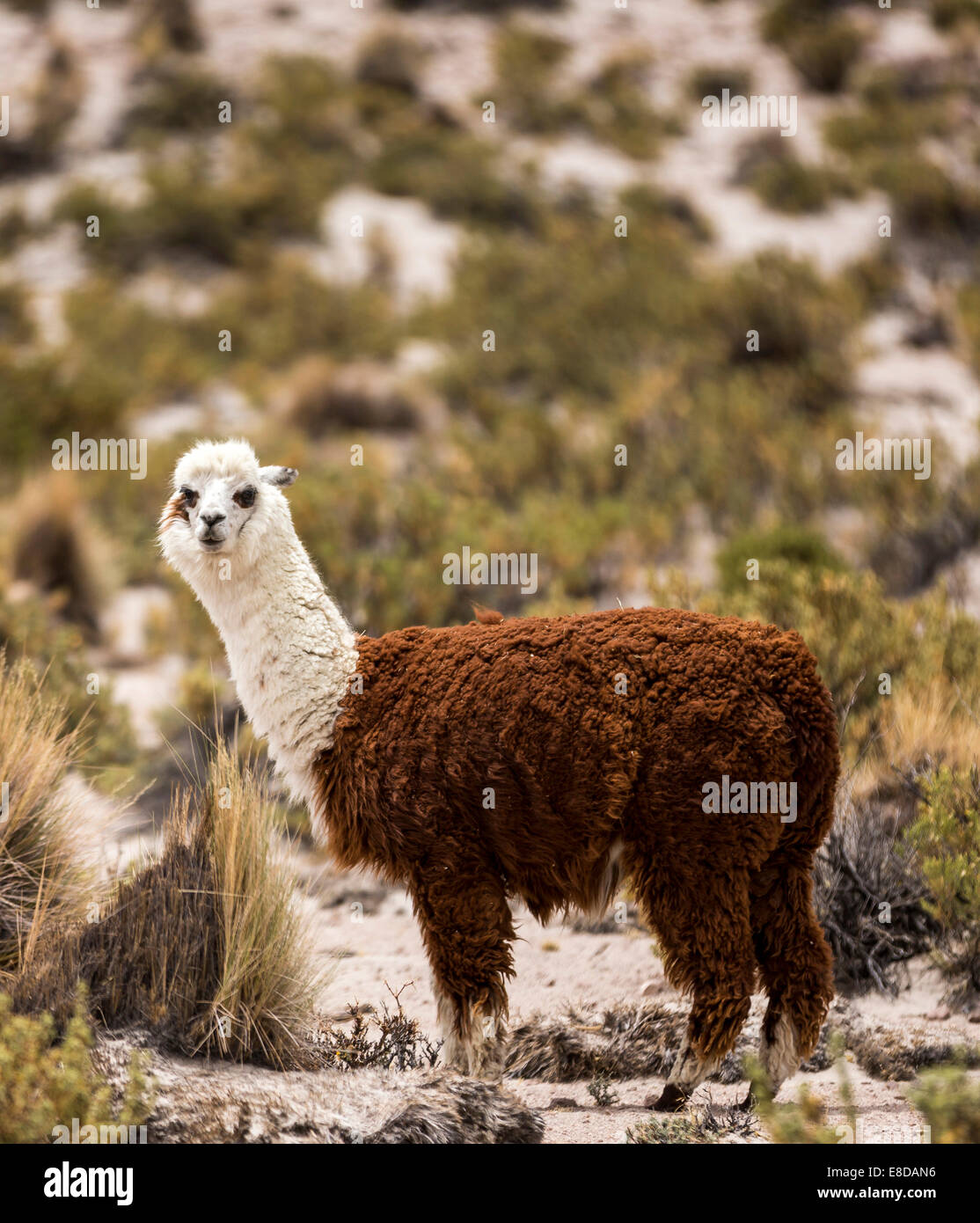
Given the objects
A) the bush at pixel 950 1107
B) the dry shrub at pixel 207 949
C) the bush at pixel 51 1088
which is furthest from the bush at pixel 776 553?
the bush at pixel 51 1088

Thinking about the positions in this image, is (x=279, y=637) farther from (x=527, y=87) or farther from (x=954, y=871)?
(x=527, y=87)

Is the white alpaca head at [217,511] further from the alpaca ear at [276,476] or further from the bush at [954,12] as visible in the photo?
the bush at [954,12]

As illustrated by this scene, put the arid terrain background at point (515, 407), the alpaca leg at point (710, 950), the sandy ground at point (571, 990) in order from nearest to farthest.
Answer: the alpaca leg at point (710, 950), the sandy ground at point (571, 990), the arid terrain background at point (515, 407)

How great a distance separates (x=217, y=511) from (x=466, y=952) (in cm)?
166

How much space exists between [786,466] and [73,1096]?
9538 mm

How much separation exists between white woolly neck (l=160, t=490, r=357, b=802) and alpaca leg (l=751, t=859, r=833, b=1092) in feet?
4.99

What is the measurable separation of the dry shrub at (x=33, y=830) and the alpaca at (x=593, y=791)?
1123 millimetres

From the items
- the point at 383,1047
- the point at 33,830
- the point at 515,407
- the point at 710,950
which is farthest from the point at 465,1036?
the point at 515,407

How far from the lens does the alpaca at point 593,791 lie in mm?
4000

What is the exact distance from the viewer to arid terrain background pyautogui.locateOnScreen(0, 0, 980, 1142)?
4.81m

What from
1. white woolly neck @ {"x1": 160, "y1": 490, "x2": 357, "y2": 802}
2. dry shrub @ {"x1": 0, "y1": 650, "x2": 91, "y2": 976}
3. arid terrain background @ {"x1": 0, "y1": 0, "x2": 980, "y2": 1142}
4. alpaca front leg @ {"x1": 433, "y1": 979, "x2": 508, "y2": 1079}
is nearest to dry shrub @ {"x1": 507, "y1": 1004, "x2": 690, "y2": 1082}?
arid terrain background @ {"x1": 0, "y1": 0, "x2": 980, "y2": 1142}

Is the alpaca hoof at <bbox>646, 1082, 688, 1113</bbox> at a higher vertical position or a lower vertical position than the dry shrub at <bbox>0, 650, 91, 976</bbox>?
lower

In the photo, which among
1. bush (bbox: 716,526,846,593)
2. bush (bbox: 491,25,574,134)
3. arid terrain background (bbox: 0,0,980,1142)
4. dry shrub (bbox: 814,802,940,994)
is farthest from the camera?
bush (bbox: 491,25,574,134)

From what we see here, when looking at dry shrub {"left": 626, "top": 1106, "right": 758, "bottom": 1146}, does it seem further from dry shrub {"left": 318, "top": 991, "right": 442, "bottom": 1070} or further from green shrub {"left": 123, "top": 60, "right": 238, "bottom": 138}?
green shrub {"left": 123, "top": 60, "right": 238, "bottom": 138}
